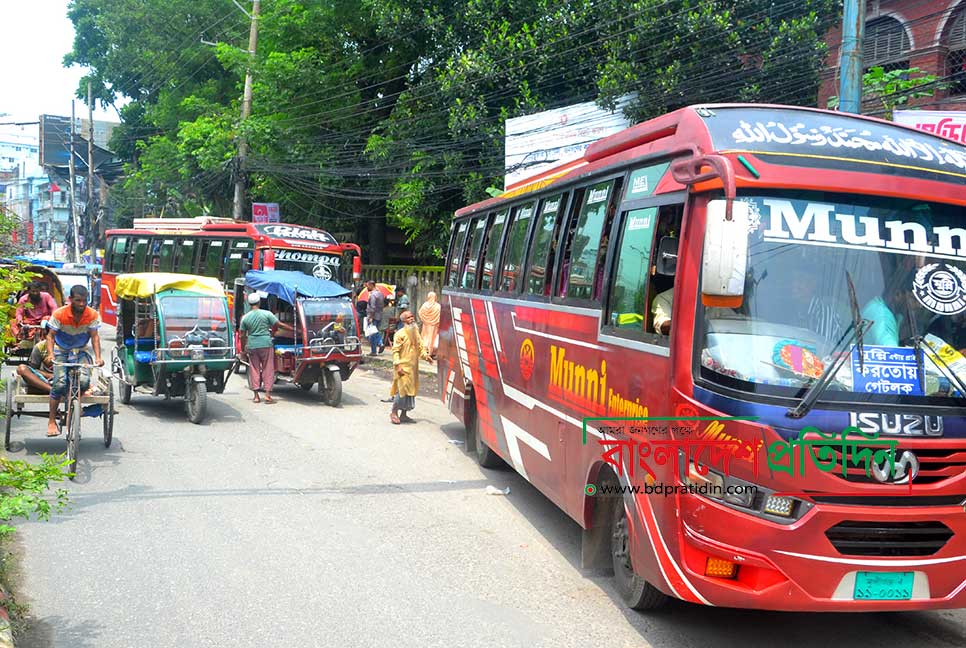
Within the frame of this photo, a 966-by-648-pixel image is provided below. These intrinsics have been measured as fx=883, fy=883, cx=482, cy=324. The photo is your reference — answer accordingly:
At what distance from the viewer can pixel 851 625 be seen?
5473 mm

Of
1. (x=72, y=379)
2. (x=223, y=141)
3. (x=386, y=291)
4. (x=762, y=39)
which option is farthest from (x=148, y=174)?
(x=72, y=379)

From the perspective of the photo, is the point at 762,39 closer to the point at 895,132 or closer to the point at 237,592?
A: the point at 895,132

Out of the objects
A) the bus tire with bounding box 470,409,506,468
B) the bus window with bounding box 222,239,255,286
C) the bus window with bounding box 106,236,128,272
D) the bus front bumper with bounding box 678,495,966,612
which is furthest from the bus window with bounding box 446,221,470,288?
the bus window with bounding box 106,236,128,272

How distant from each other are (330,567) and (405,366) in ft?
20.6

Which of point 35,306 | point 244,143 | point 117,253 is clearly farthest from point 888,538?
point 117,253

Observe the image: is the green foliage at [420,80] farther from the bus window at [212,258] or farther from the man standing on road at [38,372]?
the man standing on road at [38,372]

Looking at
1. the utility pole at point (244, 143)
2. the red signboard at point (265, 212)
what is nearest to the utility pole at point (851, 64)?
the utility pole at point (244, 143)

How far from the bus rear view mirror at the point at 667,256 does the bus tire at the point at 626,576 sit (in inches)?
60.3

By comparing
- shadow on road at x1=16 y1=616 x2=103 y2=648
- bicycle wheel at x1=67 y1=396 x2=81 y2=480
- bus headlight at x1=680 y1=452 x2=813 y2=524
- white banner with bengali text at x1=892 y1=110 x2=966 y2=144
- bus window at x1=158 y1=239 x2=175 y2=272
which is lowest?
shadow on road at x1=16 y1=616 x2=103 y2=648

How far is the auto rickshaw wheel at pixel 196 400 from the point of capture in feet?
39.3

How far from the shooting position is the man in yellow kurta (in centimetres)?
1248

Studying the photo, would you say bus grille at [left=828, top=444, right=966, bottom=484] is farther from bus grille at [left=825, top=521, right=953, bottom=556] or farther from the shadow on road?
the shadow on road

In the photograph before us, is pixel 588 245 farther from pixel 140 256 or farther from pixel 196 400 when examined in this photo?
pixel 140 256

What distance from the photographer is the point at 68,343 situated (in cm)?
934
